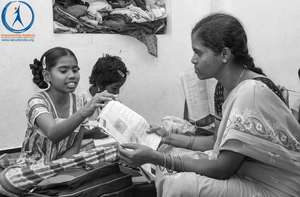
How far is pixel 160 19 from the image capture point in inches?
118

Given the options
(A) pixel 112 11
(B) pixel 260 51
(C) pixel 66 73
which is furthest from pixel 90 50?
(B) pixel 260 51

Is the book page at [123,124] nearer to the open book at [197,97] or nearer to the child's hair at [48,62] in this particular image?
the child's hair at [48,62]

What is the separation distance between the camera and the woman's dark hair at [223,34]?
1.24m

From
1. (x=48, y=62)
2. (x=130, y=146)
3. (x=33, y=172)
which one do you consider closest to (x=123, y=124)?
(x=130, y=146)

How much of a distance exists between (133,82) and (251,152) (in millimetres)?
1917

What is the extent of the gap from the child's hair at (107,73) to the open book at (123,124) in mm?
920

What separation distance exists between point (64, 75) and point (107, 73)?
0.62m

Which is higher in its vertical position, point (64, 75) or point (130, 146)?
point (64, 75)

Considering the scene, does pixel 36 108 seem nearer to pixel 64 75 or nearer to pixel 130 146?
pixel 64 75

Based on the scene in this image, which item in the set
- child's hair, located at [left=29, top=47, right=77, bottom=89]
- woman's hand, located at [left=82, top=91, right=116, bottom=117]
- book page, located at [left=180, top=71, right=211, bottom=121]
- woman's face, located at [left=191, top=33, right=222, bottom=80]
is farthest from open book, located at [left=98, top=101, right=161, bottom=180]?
book page, located at [left=180, top=71, right=211, bottom=121]

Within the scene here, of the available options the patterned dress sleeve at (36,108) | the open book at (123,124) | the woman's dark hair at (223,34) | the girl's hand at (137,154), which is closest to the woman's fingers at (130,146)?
the girl's hand at (137,154)

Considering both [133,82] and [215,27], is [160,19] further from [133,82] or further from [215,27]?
[215,27]

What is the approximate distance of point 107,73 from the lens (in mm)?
2430
